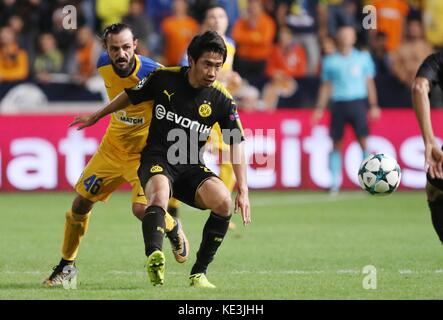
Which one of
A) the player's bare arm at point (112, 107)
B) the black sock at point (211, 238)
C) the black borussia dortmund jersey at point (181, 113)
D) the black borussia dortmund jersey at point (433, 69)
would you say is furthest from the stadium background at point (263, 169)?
the black borussia dortmund jersey at point (433, 69)

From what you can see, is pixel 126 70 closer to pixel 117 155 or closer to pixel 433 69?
pixel 117 155

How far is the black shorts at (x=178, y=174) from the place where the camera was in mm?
8188

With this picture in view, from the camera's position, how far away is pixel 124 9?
20.7 metres

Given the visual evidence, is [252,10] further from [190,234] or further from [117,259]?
[117,259]

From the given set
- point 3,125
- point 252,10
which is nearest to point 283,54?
point 252,10

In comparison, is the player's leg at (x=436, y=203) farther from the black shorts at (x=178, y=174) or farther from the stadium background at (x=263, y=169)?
the black shorts at (x=178, y=174)

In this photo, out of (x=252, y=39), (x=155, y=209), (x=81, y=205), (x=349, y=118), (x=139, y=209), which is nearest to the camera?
(x=155, y=209)

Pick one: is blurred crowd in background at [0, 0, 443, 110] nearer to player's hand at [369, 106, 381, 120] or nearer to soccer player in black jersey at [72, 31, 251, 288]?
player's hand at [369, 106, 381, 120]

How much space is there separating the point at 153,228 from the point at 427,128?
82.0 inches

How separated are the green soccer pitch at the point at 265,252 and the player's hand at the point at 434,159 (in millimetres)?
1130

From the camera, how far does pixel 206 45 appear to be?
803 cm

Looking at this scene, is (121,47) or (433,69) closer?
(433,69)

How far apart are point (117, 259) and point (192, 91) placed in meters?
2.50

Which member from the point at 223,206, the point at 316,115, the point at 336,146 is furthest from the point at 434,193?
the point at 316,115
